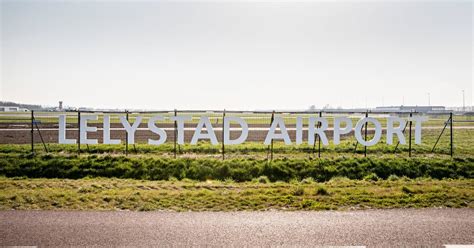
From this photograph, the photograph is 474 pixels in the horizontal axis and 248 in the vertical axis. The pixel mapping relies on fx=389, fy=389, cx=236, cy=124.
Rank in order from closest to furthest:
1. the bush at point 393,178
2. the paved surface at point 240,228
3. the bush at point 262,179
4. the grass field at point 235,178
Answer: the paved surface at point 240,228 < the grass field at point 235,178 < the bush at point 262,179 < the bush at point 393,178

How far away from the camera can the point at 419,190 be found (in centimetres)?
1015

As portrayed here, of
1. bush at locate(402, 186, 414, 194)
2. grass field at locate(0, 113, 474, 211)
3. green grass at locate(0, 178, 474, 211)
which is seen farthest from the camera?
bush at locate(402, 186, 414, 194)

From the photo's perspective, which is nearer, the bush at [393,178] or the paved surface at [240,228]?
the paved surface at [240,228]

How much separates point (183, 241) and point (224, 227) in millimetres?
967

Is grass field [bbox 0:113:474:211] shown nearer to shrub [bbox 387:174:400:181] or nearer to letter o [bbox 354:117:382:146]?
shrub [bbox 387:174:400:181]

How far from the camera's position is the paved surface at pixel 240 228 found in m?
5.66

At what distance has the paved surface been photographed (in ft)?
18.6

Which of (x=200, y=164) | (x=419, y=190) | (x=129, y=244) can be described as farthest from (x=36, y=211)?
(x=419, y=190)

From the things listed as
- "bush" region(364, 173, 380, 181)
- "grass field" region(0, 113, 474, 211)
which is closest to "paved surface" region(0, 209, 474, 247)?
"grass field" region(0, 113, 474, 211)

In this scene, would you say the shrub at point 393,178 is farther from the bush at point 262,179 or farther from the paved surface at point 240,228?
the paved surface at point 240,228

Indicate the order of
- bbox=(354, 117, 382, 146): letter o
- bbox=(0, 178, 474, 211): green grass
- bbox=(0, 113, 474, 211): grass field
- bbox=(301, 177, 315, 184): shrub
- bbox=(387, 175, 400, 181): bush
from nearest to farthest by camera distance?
bbox=(0, 178, 474, 211): green grass < bbox=(0, 113, 474, 211): grass field < bbox=(301, 177, 315, 184): shrub < bbox=(387, 175, 400, 181): bush < bbox=(354, 117, 382, 146): letter o

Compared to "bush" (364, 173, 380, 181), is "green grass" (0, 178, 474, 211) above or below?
above

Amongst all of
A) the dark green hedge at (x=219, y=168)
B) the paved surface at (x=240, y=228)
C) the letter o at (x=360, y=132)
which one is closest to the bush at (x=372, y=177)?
the dark green hedge at (x=219, y=168)

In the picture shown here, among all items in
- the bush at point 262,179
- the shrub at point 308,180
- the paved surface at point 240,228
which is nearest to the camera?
the paved surface at point 240,228
